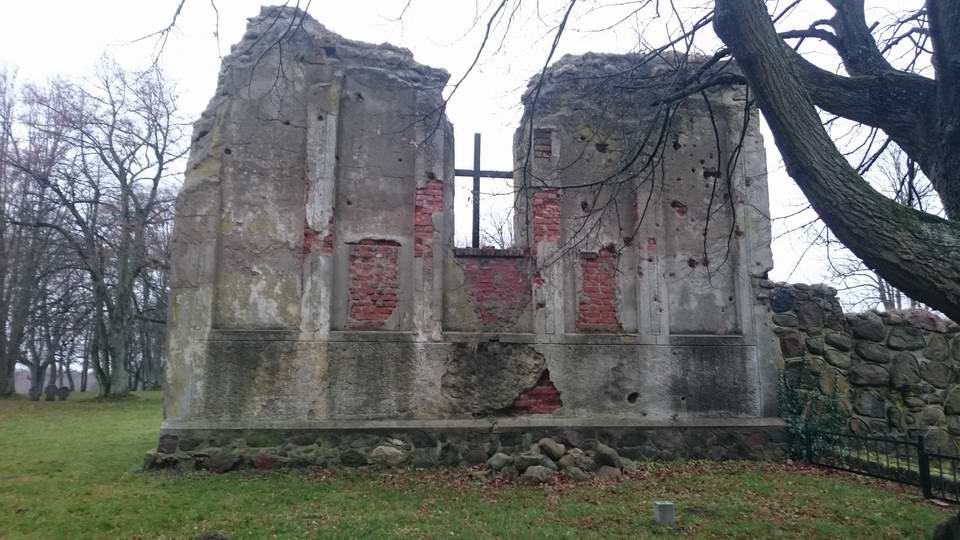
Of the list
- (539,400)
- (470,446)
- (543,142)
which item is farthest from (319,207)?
(539,400)

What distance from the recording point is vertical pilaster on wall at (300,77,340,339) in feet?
27.8

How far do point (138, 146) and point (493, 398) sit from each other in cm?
2069

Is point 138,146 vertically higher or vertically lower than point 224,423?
higher

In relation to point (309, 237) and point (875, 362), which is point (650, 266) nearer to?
point (875, 362)

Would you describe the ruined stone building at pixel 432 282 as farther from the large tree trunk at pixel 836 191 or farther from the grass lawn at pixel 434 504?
the large tree trunk at pixel 836 191

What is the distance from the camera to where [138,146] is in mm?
23688

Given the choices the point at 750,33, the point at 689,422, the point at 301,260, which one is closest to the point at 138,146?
the point at 301,260

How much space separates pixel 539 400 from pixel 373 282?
2.79 meters

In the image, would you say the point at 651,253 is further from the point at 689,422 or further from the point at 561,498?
the point at 561,498

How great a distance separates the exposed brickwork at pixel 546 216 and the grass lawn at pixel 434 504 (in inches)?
134

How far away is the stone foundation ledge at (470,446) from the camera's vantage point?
7965 millimetres

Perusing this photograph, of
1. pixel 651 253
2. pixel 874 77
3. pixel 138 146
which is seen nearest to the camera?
pixel 874 77

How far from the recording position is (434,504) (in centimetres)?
662

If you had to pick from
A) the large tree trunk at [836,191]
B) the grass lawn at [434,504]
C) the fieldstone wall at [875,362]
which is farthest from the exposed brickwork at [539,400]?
the large tree trunk at [836,191]
